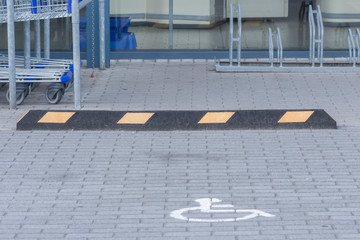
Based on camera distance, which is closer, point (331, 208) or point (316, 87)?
point (331, 208)

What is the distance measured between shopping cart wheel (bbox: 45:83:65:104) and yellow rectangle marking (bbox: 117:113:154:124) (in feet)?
5.50

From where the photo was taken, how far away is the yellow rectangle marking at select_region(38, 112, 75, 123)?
31.5ft

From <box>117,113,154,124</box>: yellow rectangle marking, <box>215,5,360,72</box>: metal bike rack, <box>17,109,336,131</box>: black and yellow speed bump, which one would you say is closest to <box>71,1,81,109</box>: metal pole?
<box>17,109,336,131</box>: black and yellow speed bump

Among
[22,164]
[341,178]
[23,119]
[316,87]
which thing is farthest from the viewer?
[316,87]

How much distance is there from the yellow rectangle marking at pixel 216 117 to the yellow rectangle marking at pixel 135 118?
59 centimetres

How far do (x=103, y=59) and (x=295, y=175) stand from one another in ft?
22.5

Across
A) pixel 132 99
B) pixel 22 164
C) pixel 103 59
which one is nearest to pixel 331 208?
pixel 22 164

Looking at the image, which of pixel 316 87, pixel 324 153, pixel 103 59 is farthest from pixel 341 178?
pixel 103 59

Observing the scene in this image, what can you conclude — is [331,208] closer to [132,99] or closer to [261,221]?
[261,221]

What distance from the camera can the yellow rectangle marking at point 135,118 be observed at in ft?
31.4

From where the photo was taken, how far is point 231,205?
22.3 feet

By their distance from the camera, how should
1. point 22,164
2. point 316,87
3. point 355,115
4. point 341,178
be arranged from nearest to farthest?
point 341,178
point 22,164
point 355,115
point 316,87

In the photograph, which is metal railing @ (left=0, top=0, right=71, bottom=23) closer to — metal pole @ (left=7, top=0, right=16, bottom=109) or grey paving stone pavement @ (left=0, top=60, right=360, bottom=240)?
metal pole @ (left=7, top=0, right=16, bottom=109)

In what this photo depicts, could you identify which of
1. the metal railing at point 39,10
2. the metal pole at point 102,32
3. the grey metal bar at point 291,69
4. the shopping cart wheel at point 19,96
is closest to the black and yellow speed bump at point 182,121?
the shopping cart wheel at point 19,96
